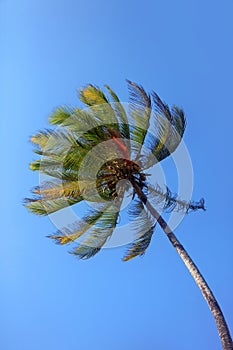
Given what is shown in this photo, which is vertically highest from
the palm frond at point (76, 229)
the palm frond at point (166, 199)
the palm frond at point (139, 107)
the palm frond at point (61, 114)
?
the palm frond at point (61, 114)

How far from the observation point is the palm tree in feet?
23.0

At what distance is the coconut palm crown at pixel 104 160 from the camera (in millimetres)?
7004

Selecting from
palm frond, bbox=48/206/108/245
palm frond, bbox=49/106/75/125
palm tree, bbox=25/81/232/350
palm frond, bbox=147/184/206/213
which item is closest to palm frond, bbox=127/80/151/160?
palm tree, bbox=25/81/232/350

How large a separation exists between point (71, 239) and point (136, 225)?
145cm

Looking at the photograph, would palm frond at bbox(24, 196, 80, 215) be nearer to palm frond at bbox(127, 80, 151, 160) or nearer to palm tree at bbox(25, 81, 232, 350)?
palm tree at bbox(25, 81, 232, 350)

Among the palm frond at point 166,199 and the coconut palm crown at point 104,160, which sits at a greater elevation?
the coconut palm crown at point 104,160

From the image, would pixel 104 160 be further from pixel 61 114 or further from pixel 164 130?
pixel 164 130

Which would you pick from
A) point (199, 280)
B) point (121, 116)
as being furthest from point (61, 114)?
point (199, 280)

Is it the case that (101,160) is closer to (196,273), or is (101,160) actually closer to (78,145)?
(78,145)

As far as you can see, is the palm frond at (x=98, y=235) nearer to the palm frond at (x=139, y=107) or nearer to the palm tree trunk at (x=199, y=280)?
the palm tree trunk at (x=199, y=280)

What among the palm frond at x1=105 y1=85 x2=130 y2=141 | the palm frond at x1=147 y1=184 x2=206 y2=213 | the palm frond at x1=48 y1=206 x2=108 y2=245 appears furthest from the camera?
the palm frond at x1=147 y1=184 x2=206 y2=213

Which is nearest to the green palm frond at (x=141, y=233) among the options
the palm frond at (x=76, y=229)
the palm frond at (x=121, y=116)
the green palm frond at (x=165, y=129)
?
the palm frond at (x=76, y=229)

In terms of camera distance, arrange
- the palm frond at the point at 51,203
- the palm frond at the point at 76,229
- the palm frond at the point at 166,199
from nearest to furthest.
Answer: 1. the palm frond at the point at 76,229
2. the palm frond at the point at 51,203
3. the palm frond at the point at 166,199

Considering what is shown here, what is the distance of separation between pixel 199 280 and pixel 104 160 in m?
3.09
